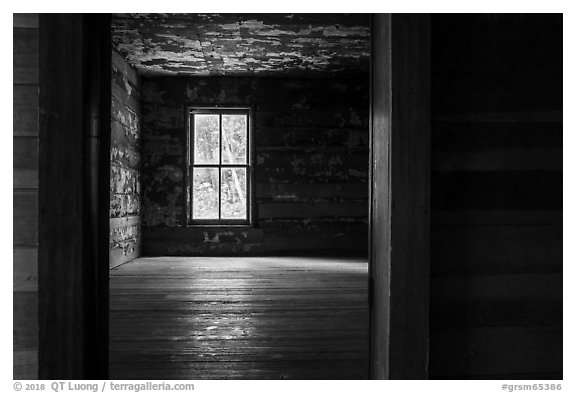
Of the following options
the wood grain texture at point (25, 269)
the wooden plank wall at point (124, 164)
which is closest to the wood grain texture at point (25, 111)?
the wood grain texture at point (25, 269)

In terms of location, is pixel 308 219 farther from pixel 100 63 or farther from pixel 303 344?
pixel 100 63

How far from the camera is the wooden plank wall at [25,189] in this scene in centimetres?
139

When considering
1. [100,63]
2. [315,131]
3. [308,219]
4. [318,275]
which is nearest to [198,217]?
[308,219]

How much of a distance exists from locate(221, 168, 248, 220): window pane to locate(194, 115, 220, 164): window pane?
10.4 inches

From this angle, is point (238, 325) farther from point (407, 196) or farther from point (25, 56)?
point (25, 56)

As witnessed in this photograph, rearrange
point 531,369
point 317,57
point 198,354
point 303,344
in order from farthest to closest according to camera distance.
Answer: point 317,57 → point 303,344 → point 198,354 → point 531,369

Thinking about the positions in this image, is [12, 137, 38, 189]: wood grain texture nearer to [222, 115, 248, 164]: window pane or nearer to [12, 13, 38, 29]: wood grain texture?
[12, 13, 38, 29]: wood grain texture

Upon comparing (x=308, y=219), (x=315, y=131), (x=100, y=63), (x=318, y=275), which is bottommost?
(x=318, y=275)

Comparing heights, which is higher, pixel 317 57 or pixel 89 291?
pixel 317 57

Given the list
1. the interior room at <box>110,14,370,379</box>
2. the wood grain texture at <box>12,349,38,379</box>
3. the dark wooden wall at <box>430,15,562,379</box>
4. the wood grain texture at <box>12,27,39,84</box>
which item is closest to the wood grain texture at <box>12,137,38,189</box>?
the wood grain texture at <box>12,27,39,84</box>

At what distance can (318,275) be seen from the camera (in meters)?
4.97

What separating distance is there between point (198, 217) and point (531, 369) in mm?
5829

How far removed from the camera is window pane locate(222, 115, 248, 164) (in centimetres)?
693

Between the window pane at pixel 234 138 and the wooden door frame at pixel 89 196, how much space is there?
5486 millimetres
